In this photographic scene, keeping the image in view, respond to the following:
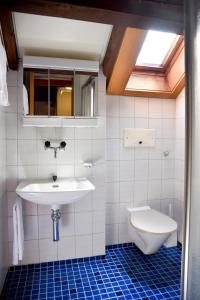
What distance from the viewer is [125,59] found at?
70.3 inches

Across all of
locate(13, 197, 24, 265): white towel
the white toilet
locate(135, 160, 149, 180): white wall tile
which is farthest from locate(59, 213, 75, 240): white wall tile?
locate(135, 160, 149, 180): white wall tile

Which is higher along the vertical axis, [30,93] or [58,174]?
[30,93]

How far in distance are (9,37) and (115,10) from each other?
0.87 meters

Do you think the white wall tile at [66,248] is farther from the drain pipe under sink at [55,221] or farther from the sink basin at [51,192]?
the sink basin at [51,192]

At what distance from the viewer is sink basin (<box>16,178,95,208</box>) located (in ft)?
5.07

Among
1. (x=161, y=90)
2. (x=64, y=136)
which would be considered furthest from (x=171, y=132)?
(x=64, y=136)

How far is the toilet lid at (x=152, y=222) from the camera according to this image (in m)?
1.78

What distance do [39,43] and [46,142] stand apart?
0.84 metres

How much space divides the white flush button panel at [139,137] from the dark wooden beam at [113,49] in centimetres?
62

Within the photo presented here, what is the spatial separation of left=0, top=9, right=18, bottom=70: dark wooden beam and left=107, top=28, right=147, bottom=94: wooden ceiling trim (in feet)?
2.73

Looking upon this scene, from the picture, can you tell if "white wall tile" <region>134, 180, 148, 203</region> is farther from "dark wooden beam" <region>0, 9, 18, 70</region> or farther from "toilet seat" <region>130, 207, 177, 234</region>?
"dark wooden beam" <region>0, 9, 18, 70</region>

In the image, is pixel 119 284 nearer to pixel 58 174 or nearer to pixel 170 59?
pixel 58 174

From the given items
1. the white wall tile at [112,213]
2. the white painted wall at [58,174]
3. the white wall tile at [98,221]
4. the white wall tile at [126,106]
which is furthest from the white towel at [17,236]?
the white wall tile at [126,106]

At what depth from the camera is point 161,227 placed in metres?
1.81
